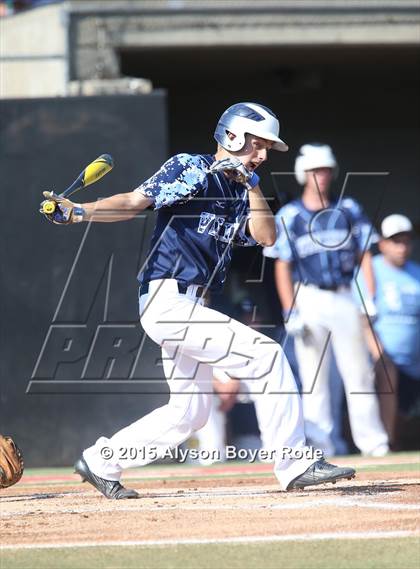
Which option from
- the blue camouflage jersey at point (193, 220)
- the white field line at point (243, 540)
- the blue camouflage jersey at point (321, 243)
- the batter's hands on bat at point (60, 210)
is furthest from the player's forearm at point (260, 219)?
the blue camouflage jersey at point (321, 243)

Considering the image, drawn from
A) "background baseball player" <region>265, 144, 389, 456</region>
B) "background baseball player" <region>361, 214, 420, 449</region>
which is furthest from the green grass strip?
"background baseball player" <region>361, 214, 420, 449</region>

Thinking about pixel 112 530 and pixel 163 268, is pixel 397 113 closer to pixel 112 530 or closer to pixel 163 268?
pixel 163 268

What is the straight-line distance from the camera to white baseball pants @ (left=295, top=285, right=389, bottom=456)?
9.79m

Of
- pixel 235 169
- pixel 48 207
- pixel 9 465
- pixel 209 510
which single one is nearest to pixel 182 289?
pixel 235 169

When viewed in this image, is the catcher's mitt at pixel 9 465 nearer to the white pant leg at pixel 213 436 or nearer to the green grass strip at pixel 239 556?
the green grass strip at pixel 239 556

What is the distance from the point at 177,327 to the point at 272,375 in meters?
0.55

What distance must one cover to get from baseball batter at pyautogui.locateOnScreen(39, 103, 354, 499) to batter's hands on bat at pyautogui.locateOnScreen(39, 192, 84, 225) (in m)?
0.04

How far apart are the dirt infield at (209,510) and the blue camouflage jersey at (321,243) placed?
7.60 ft

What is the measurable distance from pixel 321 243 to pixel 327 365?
1.04 meters

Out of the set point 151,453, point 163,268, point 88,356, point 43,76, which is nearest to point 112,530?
point 151,453

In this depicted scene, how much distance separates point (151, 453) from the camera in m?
6.30

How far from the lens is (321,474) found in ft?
20.3

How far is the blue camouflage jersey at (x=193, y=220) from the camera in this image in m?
6.11

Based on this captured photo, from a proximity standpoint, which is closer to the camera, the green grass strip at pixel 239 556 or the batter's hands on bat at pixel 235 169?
the green grass strip at pixel 239 556
